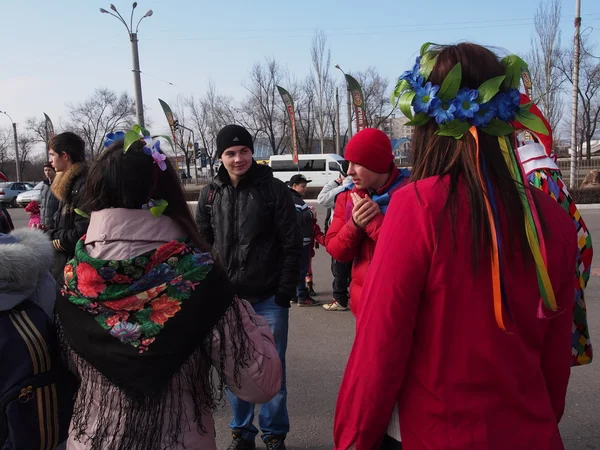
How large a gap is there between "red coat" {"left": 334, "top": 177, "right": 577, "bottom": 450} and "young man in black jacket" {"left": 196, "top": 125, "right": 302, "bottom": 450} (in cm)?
172

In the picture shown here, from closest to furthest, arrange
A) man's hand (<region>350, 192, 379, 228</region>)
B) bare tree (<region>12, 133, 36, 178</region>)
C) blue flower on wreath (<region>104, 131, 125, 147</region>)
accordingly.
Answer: blue flower on wreath (<region>104, 131, 125, 147</region>) < man's hand (<region>350, 192, 379, 228</region>) < bare tree (<region>12, 133, 36, 178</region>)

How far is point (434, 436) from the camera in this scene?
1.30 m

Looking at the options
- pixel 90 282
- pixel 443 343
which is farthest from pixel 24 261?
pixel 443 343

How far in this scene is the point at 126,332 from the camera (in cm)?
149

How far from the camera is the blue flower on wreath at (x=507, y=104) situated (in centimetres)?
136

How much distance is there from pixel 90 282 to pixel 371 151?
173 cm

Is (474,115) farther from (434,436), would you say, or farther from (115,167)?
(115,167)

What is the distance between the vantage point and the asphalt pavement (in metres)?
3.29

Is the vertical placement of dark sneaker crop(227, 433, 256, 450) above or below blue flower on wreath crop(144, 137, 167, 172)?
below

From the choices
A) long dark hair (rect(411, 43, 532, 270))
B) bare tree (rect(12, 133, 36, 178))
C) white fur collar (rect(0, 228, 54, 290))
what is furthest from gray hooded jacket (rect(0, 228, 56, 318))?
bare tree (rect(12, 133, 36, 178))

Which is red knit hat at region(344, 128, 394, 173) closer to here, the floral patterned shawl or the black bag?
the floral patterned shawl

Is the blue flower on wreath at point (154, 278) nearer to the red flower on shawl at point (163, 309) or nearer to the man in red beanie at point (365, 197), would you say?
the red flower on shawl at point (163, 309)

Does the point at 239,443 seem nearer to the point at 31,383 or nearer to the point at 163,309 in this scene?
the point at 31,383

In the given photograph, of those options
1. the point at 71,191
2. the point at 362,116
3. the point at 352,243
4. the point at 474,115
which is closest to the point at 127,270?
the point at 474,115
